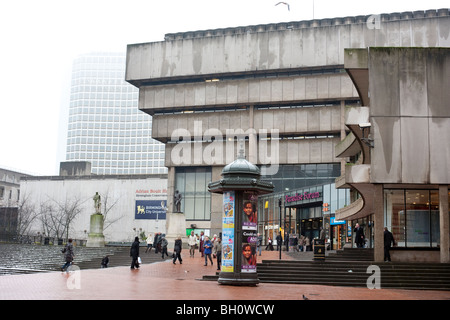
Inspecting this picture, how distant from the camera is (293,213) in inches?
2309

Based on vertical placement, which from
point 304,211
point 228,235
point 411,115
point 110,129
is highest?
point 110,129

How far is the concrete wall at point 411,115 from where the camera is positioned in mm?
24766

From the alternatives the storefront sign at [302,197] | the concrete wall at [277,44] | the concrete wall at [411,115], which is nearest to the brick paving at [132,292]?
the concrete wall at [411,115]

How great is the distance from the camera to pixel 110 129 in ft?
503

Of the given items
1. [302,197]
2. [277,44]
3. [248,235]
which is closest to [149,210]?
[277,44]

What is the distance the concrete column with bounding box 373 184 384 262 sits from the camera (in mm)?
24453

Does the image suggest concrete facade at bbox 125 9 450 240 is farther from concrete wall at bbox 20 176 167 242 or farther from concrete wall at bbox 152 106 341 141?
concrete wall at bbox 20 176 167 242

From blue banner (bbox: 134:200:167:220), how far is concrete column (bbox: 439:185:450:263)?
63.3 metres

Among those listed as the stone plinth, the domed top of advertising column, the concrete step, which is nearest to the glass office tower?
the stone plinth

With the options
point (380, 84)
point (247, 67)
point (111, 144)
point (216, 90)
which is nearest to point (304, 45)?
point (247, 67)

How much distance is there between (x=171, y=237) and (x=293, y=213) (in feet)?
57.5

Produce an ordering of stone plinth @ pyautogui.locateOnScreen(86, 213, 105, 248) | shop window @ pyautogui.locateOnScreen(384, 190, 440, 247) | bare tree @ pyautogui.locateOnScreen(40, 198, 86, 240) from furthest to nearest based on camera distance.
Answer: bare tree @ pyautogui.locateOnScreen(40, 198, 86, 240) → stone plinth @ pyautogui.locateOnScreen(86, 213, 105, 248) → shop window @ pyautogui.locateOnScreen(384, 190, 440, 247)

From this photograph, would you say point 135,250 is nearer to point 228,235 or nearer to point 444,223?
point 228,235

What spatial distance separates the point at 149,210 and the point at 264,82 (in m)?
33.0
